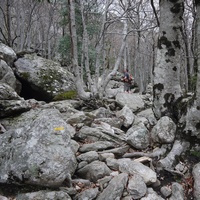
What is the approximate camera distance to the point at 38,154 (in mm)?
3229

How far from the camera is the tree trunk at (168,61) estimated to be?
15.8 feet

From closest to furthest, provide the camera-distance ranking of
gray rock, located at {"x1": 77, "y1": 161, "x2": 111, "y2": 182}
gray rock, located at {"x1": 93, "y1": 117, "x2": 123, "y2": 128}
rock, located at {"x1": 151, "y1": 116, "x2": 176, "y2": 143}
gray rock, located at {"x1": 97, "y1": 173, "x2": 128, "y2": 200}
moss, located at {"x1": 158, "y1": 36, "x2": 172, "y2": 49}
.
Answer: gray rock, located at {"x1": 97, "y1": 173, "x2": 128, "y2": 200}, gray rock, located at {"x1": 77, "y1": 161, "x2": 111, "y2": 182}, rock, located at {"x1": 151, "y1": 116, "x2": 176, "y2": 143}, moss, located at {"x1": 158, "y1": 36, "x2": 172, "y2": 49}, gray rock, located at {"x1": 93, "y1": 117, "x2": 123, "y2": 128}

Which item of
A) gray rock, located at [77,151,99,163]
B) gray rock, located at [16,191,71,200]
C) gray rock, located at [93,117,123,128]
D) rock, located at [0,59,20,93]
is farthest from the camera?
rock, located at [0,59,20,93]

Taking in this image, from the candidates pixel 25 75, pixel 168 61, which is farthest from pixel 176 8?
pixel 25 75

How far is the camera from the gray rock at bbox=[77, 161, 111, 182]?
3.59 metres

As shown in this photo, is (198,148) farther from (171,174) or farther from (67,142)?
(67,142)

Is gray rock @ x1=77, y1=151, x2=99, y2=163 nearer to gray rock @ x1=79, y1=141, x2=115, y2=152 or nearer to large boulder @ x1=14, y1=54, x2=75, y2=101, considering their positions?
gray rock @ x1=79, y1=141, x2=115, y2=152

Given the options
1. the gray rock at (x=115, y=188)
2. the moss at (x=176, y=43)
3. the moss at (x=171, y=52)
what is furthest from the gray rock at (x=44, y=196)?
the moss at (x=176, y=43)

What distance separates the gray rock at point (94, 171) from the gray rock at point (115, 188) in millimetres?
237

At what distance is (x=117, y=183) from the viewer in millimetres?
3334

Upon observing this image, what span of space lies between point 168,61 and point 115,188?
2975 millimetres

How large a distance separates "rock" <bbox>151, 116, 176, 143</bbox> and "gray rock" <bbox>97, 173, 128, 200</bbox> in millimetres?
1318

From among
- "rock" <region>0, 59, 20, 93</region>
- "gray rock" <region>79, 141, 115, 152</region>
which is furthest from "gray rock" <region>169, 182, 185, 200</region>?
"rock" <region>0, 59, 20, 93</region>

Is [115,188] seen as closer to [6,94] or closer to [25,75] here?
[6,94]
